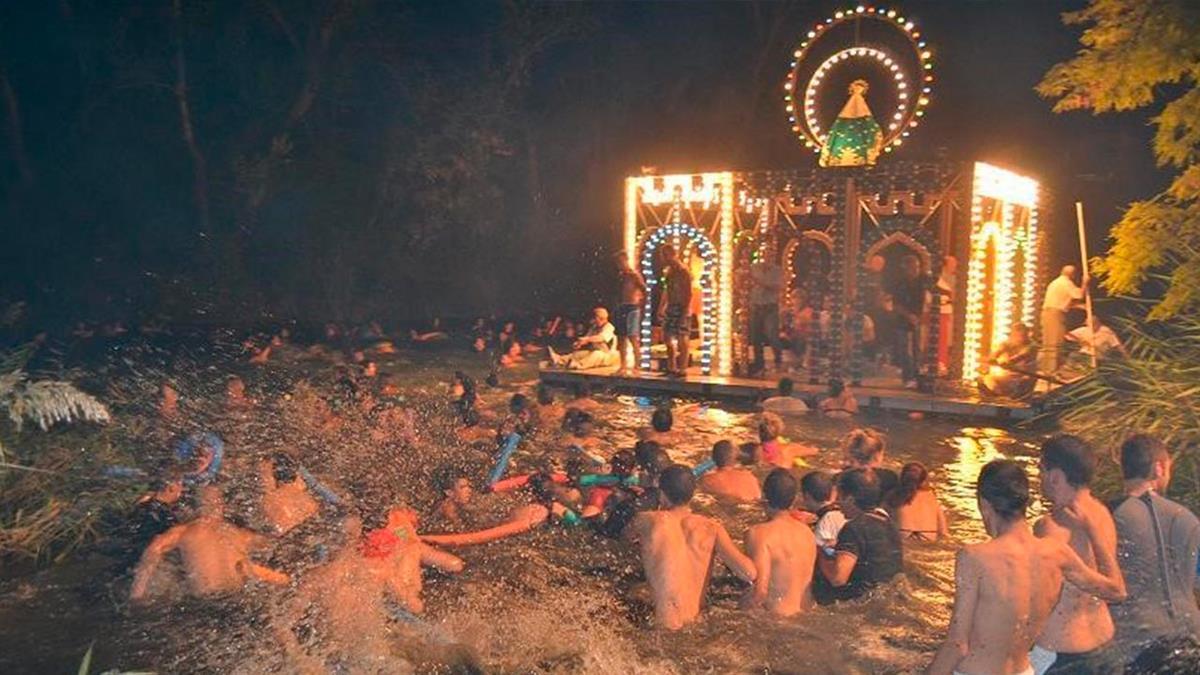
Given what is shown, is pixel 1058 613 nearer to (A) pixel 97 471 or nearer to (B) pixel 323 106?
(A) pixel 97 471

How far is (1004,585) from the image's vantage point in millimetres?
4062

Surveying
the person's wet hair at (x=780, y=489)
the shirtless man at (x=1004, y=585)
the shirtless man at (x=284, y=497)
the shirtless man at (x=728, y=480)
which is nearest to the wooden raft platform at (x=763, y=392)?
the shirtless man at (x=728, y=480)

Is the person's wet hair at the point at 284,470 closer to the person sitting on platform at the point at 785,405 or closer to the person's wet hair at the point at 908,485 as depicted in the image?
the person's wet hair at the point at 908,485

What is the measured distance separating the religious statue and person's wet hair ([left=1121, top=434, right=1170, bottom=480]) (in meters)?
10.3

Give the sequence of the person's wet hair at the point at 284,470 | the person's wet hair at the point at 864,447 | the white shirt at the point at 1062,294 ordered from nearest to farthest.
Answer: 1. the person's wet hair at the point at 284,470
2. the person's wet hair at the point at 864,447
3. the white shirt at the point at 1062,294

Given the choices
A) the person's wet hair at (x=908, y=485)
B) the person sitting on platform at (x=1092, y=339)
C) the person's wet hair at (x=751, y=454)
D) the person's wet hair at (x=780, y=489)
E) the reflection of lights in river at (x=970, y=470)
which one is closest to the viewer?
the person's wet hair at (x=780, y=489)

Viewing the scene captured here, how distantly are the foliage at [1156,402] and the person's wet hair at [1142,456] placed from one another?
333cm

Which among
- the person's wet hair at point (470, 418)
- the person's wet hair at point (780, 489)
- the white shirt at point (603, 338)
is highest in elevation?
the white shirt at point (603, 338)

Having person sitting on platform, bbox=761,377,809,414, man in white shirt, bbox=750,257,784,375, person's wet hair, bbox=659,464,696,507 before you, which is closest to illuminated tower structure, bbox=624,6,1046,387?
man in white shirt, bbox=750,257,784,375

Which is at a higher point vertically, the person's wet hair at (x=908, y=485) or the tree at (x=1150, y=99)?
the tree at (x=1150, y=99)

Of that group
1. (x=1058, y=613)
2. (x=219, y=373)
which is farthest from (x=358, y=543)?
(x=219, y=373)

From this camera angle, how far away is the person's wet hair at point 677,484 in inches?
229

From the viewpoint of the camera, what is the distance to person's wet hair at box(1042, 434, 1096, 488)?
4.54 meters

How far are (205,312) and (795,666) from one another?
23.1m
